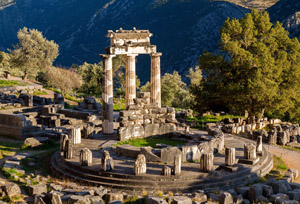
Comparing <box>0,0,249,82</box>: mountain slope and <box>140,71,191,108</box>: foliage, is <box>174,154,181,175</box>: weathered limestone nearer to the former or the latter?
<box>140,71,191,108</box>: foliage

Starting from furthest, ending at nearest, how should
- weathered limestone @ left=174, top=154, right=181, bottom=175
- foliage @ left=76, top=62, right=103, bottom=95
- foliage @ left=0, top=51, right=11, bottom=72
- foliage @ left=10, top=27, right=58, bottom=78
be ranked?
1. foliage @ left=0, top=51, right=11, bottom=72
2. foliage @ left=10, top=27, right=58, bottom=78
3. foliage @ left=76, top=62, right=103, bottom=95
4. weathered limestone @ left=174, top=154, right=181, bottom=175

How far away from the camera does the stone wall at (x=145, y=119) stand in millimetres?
22906

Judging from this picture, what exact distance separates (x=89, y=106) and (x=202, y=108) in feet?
40.9

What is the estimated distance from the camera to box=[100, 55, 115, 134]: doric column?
23844mm

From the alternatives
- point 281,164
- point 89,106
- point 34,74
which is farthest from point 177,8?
point 281,164

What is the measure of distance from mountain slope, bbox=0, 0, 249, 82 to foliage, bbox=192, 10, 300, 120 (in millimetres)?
44729

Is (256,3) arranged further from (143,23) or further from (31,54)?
(31,54)

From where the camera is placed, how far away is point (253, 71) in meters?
30.1

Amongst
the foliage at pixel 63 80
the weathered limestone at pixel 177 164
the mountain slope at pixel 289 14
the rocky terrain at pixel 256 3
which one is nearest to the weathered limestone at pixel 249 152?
the weathered limestone at pixel 177 164

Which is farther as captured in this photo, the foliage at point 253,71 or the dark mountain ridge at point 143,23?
the dark mountain ridge at point 143,23

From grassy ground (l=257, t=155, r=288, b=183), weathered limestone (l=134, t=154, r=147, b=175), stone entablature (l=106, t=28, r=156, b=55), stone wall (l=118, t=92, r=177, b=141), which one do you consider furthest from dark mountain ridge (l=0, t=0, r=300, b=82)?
weathered limestone (l=134, t=154, r=147, b=175)

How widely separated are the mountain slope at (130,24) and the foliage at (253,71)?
4473 centimetres

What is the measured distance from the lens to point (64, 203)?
533 inches

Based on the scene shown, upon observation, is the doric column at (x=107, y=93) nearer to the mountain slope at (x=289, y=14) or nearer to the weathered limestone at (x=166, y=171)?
the weathered limestone at (x=166, y=171)
